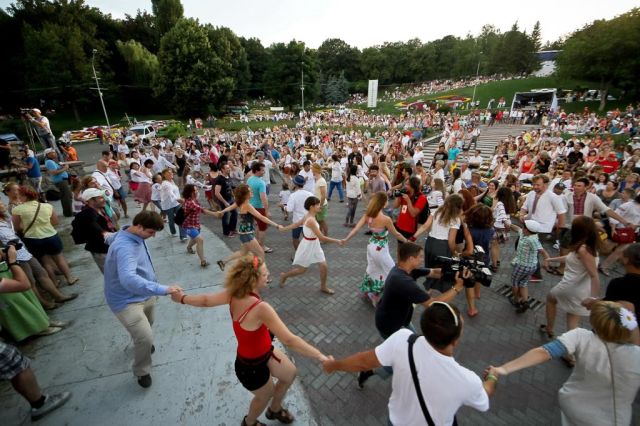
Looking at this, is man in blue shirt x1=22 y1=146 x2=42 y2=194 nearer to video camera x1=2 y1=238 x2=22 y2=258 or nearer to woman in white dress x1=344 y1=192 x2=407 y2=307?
video camera x1=2 y1=238 x2=22 y2=258

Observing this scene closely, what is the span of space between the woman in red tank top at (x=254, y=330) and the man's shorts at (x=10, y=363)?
1711 mm

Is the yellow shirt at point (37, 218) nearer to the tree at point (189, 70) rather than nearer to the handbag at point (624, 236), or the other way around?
the handbag at point (624, 236)

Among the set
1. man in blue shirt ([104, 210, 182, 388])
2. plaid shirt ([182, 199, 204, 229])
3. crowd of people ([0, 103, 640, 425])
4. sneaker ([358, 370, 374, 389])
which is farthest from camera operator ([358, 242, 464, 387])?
plaid shirt ([182, 199, 204, 229])

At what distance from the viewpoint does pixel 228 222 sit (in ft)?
25.2

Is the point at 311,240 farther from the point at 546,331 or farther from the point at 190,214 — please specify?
the point at 546,331

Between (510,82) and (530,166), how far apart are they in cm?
5435

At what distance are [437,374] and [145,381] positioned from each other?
3.47 m

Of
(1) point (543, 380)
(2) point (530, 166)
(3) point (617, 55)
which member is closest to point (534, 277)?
(1) point (543, 380)

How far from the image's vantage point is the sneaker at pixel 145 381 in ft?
11.7

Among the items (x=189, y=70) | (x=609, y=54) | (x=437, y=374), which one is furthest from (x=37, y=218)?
(x=609, y=54)

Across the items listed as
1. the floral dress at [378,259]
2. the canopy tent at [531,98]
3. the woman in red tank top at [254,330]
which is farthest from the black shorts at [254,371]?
the canopy tent at [531,98]

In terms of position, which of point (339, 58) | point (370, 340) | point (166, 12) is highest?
point (166, 12)

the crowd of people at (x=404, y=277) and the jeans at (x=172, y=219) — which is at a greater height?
the crowd of people at (x=404, y=277)

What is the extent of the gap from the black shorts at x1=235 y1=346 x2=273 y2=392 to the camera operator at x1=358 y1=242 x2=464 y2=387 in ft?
4.13
